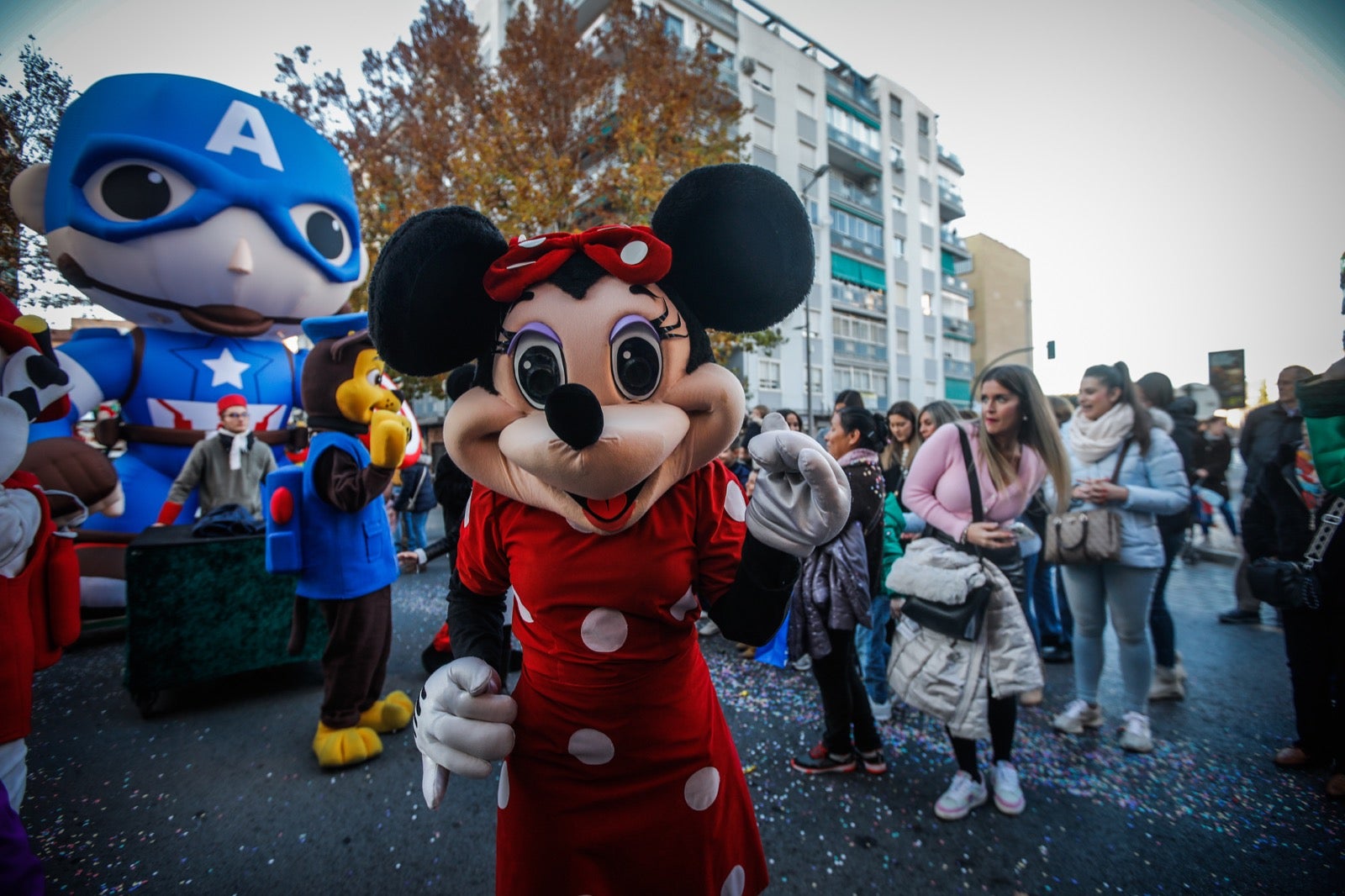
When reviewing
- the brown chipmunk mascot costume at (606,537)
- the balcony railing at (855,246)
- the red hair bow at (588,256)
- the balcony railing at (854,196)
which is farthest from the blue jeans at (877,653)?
the balcony railing at (854,196)

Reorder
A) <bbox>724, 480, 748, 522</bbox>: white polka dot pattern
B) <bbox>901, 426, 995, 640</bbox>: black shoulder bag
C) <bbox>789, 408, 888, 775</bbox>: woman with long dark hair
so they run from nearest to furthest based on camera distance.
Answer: <bbox>724, 480, 748, 522</bbox>: white polka dot pattern
<bbox>901, 426, 995, 640</bbox>: black shoulder bag
<bbox>789, 408, 888, 775</bbox>: woman with long dark hair

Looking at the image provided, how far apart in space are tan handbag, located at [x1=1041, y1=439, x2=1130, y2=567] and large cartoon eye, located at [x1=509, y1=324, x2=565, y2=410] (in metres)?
2.90

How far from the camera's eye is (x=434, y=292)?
127 centimetres

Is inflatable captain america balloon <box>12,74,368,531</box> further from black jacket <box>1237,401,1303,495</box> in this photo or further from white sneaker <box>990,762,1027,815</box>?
black jacket <box>1237,401,1303,495</box>

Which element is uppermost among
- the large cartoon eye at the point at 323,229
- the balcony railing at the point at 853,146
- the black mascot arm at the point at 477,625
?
the balcony railing at the point at 853,146

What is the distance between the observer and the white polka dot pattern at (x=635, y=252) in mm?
1243

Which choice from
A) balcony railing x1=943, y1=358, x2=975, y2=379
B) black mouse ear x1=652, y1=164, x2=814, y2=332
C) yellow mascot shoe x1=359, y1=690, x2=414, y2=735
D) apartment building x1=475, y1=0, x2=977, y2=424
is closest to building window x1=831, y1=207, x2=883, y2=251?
apartment building x1=475, y1=0, x2=977, y2=424

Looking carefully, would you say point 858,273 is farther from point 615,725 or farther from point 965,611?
point 615,725

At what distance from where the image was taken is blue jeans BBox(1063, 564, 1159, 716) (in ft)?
9.79

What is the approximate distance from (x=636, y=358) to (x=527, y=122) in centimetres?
948

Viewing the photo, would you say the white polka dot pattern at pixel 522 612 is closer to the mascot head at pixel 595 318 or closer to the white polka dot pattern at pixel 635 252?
the mascot head at pixel 595 318

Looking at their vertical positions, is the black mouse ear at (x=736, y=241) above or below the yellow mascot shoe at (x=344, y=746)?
above

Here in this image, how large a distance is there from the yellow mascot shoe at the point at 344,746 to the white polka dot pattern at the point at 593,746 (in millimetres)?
2207

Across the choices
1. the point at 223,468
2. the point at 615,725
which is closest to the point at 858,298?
the point at 223,468
